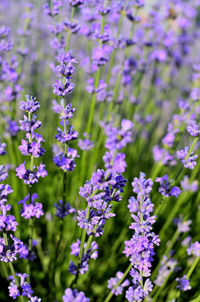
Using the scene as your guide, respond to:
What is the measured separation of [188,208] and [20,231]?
133 centimetres

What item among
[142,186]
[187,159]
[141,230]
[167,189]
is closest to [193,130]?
[187,159]

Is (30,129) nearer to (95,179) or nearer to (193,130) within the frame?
(95,179)

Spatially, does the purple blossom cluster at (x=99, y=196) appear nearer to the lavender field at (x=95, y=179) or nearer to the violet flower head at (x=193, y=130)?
the lavender field at (x=95, y=179)

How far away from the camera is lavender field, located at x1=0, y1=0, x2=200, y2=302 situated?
1212 mm

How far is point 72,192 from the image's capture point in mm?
2660

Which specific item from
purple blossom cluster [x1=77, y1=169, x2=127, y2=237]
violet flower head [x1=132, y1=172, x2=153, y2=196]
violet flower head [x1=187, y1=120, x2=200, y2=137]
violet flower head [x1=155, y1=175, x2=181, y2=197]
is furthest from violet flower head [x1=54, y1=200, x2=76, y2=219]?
violet flower head [x1=187, y1=120, x2=200, y2=137]

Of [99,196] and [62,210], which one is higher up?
[62,210]

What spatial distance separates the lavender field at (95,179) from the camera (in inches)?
47.7

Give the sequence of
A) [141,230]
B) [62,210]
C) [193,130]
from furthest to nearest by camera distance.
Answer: [62,210]
[193,130]
[141,230]

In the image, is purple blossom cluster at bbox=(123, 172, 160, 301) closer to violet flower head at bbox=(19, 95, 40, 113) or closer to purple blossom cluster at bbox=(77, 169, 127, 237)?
purple blossom cluster at bbox=(77, 169, 127, 237)

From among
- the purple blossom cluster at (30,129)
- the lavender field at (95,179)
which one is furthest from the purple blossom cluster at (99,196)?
the purple blossom cluster at (30,129)

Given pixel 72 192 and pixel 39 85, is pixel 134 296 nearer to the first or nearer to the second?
pixel 72 192

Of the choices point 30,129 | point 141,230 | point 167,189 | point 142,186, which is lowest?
point 141,230

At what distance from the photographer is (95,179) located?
1141 millimetres
